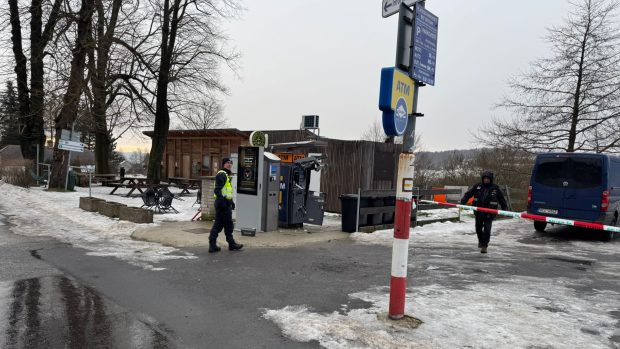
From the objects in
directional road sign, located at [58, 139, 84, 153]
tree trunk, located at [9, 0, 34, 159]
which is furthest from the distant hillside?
tree trunk, located at [9, 0, 34, 159]

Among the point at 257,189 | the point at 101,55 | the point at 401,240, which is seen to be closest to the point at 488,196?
the point at 257,189

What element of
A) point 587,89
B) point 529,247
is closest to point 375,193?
point 529,247

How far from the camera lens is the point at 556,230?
45.4 ft

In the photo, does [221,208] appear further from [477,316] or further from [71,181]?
[71,181]

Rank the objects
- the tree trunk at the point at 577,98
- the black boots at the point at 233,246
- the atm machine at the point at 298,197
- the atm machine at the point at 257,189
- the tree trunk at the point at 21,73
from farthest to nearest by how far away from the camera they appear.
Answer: the tree trunk at the point at 21,73
the tree trunk at the point at 577,98
the atm machine at the point at 298,197
the atm machine at the point at 257,189
the black boots at the point at 233,246

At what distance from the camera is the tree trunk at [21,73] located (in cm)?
2341

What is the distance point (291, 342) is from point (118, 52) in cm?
2142

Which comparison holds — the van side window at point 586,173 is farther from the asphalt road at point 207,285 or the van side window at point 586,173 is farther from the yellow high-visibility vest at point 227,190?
the yellow high-visibility vest at point 227,190

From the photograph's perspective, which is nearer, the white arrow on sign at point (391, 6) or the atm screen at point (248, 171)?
the white arrow on sign at point (391, 6)

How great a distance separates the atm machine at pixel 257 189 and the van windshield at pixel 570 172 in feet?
24.9

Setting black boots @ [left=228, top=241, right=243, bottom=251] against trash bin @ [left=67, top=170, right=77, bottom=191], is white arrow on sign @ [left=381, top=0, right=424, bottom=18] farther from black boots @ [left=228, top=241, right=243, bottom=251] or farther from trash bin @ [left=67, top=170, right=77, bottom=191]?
trash bin @ [left=67, top=170, right=77, bottom=191]

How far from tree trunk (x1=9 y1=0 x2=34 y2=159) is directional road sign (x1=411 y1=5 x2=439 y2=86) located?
23.9m

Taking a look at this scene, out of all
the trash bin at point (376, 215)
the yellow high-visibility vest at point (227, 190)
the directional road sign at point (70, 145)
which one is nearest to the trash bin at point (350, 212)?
the trash bin at point (376, 215)

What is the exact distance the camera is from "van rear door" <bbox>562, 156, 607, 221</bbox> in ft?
38.9
